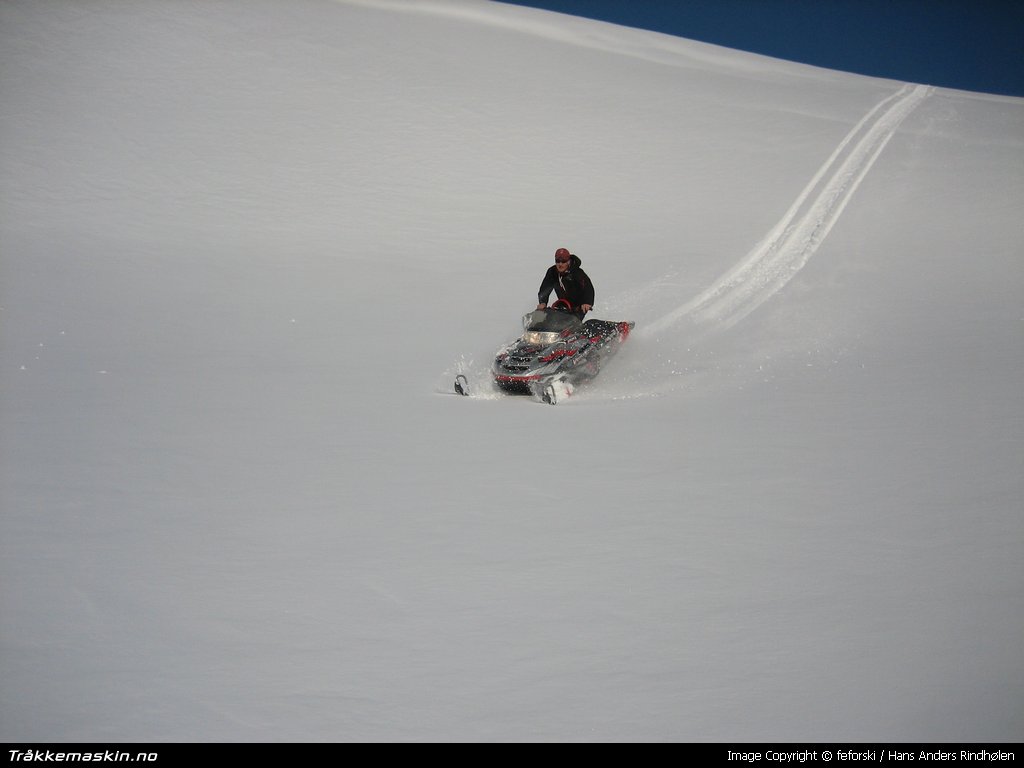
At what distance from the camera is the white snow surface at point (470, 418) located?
5.17 meters

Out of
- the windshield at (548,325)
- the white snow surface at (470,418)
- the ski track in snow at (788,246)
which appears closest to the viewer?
the white snow surface at (470,418)

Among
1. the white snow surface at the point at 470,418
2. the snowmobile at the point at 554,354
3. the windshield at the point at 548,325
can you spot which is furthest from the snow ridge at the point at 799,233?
the windshield at the point at 548,325

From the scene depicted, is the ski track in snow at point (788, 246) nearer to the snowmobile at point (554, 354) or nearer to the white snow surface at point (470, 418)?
the white snow surface at point (470, 418)

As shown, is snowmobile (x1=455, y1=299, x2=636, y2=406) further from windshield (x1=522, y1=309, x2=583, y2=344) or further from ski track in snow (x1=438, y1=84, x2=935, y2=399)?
ski track in snow (x1=438, y1=84, x2=935, y2=399)

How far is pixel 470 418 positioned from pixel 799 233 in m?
14.3

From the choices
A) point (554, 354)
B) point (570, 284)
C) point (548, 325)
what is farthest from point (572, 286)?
point (554, 354)

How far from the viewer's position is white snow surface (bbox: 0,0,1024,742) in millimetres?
5168

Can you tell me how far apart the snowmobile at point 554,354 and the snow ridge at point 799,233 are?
3.16 metres

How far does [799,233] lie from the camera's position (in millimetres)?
22562

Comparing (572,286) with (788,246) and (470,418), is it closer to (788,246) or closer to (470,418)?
(470,418)

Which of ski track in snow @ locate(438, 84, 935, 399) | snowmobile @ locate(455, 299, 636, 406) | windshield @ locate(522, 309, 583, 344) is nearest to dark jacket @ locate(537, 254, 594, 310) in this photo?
snowmobile @ locate(455, 299, 636, 406)

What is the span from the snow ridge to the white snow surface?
18 cm

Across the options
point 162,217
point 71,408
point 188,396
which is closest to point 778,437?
point 188,396

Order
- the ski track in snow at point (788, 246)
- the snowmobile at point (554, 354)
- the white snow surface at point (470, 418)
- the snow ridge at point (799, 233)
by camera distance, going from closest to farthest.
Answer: the white snow surface at point (470, 418)
the snowmobile at point (554, 354)
the ski track in snow at point (788, 246)
the snow ridge at point (799, 233)
